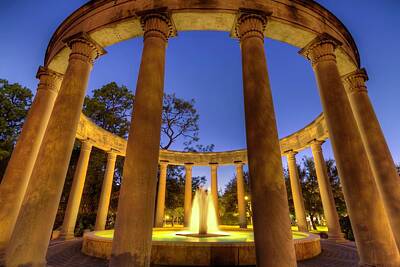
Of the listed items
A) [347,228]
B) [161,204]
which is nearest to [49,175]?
[161,204]

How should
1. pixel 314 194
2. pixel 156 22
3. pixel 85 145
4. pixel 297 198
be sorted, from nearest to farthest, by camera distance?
pixel 156 22 → pixel 85 145 → pixel 297 198 → pixel 314 194

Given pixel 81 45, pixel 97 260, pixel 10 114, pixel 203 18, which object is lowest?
pixel 97 260

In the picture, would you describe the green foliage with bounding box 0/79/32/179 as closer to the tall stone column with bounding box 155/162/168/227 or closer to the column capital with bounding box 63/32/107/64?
the tall stone column with bounding box 155/162/168/227

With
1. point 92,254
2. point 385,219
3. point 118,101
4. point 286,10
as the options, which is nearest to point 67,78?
point 92,254

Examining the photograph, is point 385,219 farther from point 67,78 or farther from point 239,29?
point 67,78

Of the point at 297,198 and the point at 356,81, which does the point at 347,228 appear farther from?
the point at 356,81

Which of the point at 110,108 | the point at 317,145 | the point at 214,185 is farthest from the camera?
the point at 110,108

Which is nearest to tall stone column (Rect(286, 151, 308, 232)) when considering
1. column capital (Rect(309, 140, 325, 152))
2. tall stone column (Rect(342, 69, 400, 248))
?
column capital (Rect(309, 140, 325, 152))

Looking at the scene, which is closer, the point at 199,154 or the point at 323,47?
the point at 323,47

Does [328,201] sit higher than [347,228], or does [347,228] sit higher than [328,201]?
[328,201]

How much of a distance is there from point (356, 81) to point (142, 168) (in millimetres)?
40115

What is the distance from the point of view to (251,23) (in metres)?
27.8

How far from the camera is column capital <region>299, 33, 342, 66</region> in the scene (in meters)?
31.2

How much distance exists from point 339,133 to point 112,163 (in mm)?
66882
